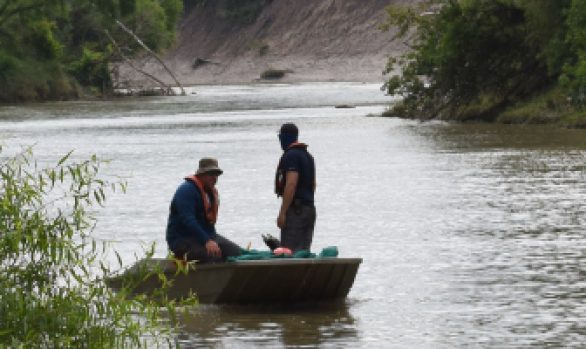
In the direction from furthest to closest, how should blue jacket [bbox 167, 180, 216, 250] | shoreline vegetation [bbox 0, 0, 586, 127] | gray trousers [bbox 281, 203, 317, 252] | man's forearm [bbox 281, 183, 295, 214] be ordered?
shoreline vegetation [bbox 0, 0, 586, 127] < gray trousers [bbox 281, 203, 317, 252] < man's forearm [bbox 281, 183, 295, 214] < blue jacket [bbox 167, 180, 216, 250]

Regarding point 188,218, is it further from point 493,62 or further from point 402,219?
point 493,62

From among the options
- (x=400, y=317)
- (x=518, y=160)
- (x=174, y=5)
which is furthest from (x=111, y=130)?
(x=174, y=5)

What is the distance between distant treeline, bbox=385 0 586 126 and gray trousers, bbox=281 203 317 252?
3213cm

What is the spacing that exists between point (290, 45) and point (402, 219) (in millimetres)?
100967

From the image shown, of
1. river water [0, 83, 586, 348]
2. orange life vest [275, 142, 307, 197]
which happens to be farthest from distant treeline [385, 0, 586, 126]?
orange life vest [275, 142, 307, 197]

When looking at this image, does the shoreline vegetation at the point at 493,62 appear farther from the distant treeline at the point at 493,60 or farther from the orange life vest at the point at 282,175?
the orange life vest at the point at 282,175

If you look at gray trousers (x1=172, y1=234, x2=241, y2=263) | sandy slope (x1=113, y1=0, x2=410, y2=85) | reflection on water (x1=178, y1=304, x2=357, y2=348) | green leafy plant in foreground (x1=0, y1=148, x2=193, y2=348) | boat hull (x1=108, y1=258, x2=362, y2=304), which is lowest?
reflection on water (x1=178, y1=304, x2=357, y2=348)

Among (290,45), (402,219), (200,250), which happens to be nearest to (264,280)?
(200,250)

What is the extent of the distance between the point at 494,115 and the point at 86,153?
15638mm

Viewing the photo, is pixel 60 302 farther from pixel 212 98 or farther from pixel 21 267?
pixel 212 98

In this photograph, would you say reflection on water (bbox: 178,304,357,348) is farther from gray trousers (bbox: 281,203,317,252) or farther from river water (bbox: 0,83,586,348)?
gray trousers (bbox: 281,203,317,252)

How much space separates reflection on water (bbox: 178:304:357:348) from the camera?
1343 centimetres

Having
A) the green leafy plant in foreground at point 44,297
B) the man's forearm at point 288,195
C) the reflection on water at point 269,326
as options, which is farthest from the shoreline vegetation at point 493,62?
the green leafy plant in foreground at point 44,297

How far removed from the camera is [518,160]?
1351 inches
